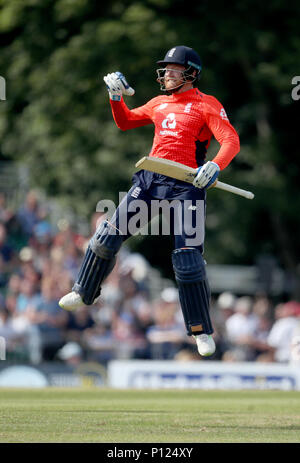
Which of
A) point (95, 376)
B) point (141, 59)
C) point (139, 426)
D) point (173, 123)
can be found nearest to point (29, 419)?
point (139, 426)

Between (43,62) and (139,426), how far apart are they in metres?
12.1

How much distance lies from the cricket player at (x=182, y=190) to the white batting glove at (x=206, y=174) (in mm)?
95

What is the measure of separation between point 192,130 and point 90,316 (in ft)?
22.7

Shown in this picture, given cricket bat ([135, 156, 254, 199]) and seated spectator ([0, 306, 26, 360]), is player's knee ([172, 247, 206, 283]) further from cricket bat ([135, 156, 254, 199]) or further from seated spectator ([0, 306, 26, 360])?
seated spectator ([0, 306, 26, 360])

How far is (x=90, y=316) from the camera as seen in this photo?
14031 millimetres

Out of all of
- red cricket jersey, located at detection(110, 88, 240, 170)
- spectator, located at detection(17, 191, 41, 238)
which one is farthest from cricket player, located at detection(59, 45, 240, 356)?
spectator, located at detection(17, 191, 41, 238)

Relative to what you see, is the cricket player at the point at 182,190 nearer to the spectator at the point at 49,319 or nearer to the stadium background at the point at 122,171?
the spectator at the point at 49,319

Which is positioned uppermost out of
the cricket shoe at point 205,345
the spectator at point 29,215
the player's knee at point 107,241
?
the spectator at point 29,215

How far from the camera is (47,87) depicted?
1728 centimetres

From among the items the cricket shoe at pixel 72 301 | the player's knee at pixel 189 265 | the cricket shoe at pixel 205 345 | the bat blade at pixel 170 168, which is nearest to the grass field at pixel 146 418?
the cricket shoe at pixel 205 345

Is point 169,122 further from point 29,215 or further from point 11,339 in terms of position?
point 29,215

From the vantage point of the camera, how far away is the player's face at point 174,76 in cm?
774

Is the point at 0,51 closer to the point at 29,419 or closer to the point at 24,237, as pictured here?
the point at 24,237

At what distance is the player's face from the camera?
7.74 metres
